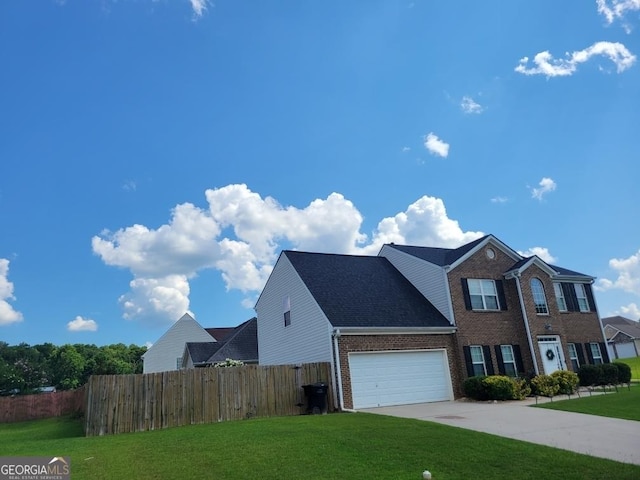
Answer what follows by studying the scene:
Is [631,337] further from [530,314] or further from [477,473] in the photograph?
[477,473]

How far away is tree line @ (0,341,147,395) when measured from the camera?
7269 centimetres

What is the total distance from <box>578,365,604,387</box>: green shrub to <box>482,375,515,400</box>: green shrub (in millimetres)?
6198

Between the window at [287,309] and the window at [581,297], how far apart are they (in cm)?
1559

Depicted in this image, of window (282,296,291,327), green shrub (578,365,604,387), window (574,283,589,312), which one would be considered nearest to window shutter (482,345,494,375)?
green shrub (578,365,604,387)

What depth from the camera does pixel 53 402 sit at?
30.0m

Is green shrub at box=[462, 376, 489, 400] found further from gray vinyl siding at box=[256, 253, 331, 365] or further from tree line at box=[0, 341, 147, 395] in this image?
tree line at box=[0, 341, 147, 395]

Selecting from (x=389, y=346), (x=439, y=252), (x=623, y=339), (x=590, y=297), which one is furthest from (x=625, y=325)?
(x=389, y=346)

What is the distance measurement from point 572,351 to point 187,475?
856 inches

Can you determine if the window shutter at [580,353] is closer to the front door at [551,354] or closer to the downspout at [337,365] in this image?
the front door at [551,354]

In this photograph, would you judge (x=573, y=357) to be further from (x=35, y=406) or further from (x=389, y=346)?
(x=35, y=406)

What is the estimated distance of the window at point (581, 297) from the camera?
80.6 ft

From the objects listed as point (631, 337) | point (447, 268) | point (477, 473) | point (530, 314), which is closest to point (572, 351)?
point (530, 314)

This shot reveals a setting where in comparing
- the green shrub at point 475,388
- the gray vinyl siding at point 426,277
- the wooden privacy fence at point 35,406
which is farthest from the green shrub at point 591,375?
the wooden privacy fence at point 35,406

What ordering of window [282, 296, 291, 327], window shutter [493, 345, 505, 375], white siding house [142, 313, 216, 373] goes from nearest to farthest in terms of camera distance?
window shutter [493, 345, 505, 375]
window [282, 296, 291, 327]
white siding house [142, 313, 216, 373]
